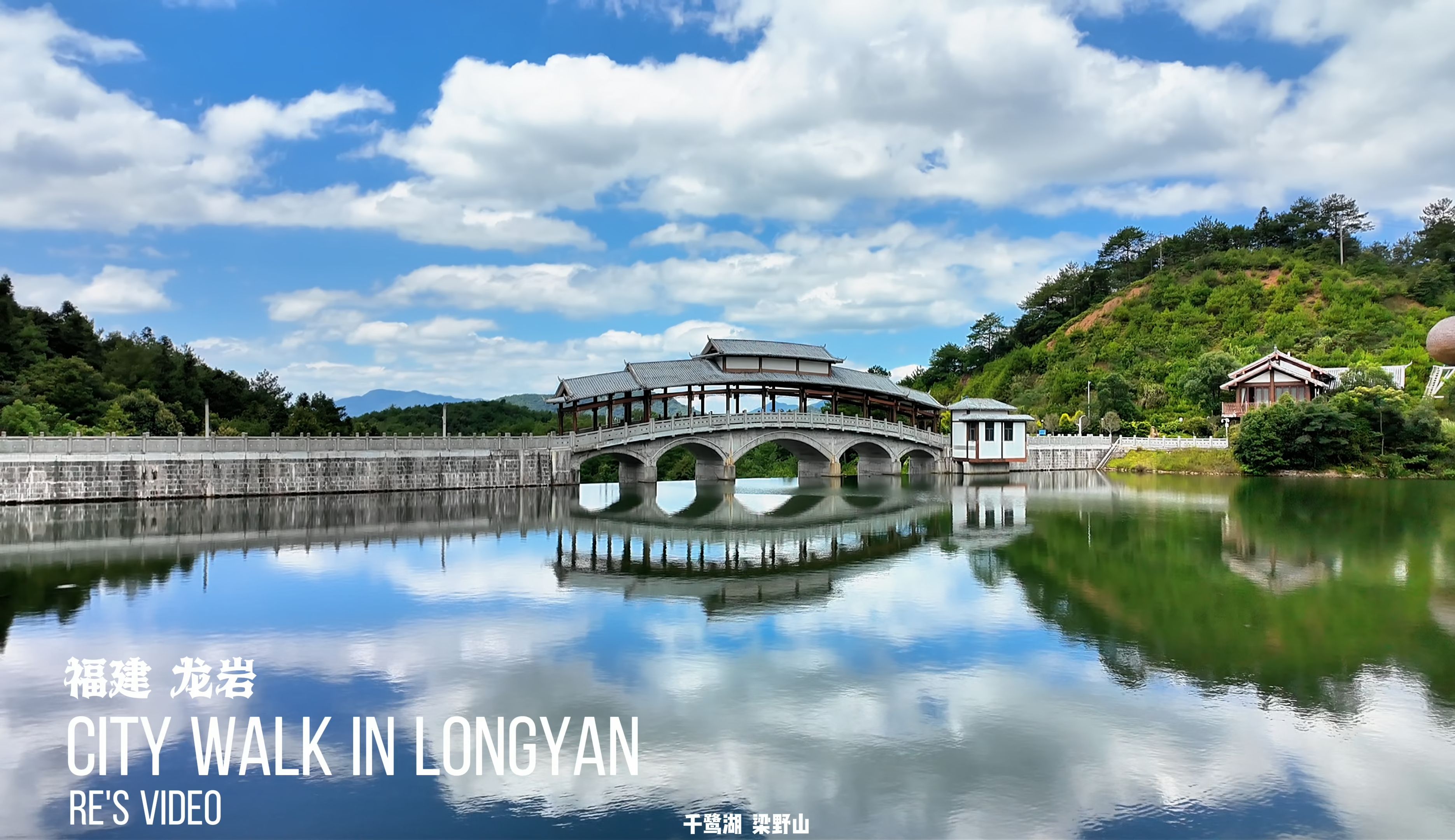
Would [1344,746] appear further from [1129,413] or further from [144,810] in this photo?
[1129,413]

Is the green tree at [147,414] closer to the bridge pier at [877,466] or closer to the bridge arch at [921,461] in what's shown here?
the bridge pier at [877,466]

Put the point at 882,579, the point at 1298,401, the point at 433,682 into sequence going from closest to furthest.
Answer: the point at 433,682 < the point at 882,579 < the point at 1298,401

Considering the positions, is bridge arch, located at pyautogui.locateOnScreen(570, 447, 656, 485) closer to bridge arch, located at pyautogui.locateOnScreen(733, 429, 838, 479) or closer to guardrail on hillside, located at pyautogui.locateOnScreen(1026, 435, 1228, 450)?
bridge arch, located at pyautogui.locateOnScreen(733, 429, 838, 479)

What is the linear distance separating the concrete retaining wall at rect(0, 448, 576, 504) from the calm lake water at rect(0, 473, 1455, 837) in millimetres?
8236

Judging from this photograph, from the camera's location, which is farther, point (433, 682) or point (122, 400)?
point (122, 400)

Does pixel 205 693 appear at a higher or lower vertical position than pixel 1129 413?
lower

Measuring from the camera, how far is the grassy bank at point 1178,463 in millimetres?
43812

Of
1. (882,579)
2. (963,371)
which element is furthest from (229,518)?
(963,371)

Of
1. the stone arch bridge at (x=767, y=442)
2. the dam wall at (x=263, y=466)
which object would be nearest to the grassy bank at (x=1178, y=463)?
the stone arch bridge at (x=767, y=442)

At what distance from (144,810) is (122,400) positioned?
129 ft

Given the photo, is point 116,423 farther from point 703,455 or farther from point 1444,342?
point 1444,342

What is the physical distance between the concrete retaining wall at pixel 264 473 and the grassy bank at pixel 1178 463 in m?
30.9

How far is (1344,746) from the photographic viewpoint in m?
7.73

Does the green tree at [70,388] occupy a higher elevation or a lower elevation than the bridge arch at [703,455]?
higher
